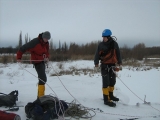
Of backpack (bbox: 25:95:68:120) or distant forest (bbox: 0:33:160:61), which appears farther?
distant forest (bbox: 0:33:160:61)

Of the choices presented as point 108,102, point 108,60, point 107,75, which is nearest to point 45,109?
point 108,102

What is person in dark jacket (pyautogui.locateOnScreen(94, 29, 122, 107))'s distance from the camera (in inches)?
170

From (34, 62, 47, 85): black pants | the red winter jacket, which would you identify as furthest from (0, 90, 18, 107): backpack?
the red winter jacket

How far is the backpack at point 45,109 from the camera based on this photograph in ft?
10.5

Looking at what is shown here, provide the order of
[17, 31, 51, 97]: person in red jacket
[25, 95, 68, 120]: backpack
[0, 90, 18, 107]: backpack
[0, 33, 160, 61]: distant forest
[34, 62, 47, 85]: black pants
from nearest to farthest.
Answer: [25, 95, 68, 120]: backpack
[0, 90, 18, 107]: backpack
[17, 31, 51, 97]: person in red jacket
[34, 62, 47, 85]: black pants
[0, 33, 160, 61]: distant forest

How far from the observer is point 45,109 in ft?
11.2

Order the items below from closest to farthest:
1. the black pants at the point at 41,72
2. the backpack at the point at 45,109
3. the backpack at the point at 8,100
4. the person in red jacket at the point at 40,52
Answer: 1. the backpack at the point at 45,109
2. the backpack at the point at 8,100
3. the person in red jacket at the point at 40,52
4. the black pants at the point at 41,72

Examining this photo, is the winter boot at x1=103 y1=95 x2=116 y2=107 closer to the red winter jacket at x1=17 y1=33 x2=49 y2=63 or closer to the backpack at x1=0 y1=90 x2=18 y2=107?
the red winter jacket at x1=17 y1=33 x2=49 y2=63

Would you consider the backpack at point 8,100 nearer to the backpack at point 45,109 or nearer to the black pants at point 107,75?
the backpack at point 45,109

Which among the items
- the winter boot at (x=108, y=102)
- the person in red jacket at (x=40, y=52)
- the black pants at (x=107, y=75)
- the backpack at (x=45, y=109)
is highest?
the person in red jacket at (x=40, y=52)

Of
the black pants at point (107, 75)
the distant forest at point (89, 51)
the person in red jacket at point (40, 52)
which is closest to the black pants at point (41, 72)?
the person in red jacket at point (40, 52)

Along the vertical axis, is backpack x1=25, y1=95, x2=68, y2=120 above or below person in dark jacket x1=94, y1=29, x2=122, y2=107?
below

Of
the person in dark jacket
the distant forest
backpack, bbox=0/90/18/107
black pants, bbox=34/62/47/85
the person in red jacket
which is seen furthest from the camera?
the distant forest

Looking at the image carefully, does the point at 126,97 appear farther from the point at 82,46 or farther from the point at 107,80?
the point at 82,46
